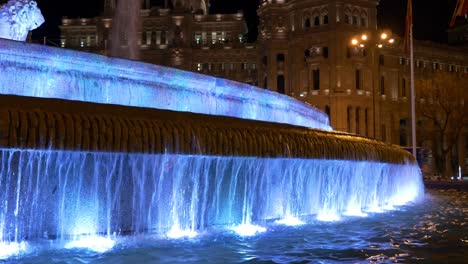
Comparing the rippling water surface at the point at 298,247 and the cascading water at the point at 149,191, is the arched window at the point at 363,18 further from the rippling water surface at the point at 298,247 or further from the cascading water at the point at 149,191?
the rippling water surface at the point at 298,247

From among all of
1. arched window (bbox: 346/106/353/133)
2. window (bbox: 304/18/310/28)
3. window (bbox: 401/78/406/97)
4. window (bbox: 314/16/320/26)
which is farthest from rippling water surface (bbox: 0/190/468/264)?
window (bbox: 401/78/406/97)

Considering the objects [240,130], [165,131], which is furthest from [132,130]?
[240,130]

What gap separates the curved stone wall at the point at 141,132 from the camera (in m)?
6.46

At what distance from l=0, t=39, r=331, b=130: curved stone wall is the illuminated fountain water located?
0.02m

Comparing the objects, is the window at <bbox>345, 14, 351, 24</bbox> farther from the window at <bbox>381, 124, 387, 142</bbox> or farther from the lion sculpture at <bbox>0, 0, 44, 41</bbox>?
A: the lion sculpture at <bbox>0, 0, 44, 41</bbox>

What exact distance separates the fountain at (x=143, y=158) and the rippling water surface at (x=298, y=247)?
34cm

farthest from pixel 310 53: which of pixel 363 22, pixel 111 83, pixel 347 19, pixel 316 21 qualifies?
pixel 111 83

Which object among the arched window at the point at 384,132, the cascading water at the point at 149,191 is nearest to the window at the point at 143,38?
the arched window at the point at 384,132

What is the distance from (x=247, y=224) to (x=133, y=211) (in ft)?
7.14

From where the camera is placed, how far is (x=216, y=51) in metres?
69.5

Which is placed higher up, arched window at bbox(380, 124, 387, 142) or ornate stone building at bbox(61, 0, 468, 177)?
ornate stone building at bbox(61, 0, 468, 177)

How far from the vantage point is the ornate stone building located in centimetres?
5716

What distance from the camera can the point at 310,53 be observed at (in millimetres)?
58438

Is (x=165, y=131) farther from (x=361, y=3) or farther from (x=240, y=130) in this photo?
(x=361, y=3)
